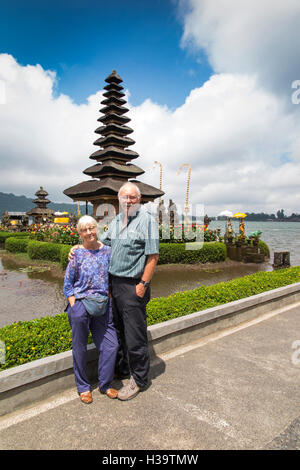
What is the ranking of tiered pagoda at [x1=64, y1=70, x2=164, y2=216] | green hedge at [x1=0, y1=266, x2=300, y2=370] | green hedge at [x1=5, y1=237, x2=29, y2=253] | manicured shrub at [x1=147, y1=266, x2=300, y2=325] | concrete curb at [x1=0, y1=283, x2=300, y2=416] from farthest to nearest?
tiered pagoda at [x1=64, y1=70, x2=164, y2=216] < green hedge at [x1=5, y1=237, x2=29, y2=253] < manicured shrub at [x1=147, y1=266, x2=300, y2=325] < green hedge at [x1=0, y1=266, x2=300, y2=370] < concrete curb at [x1=0, y1=283, x2=300, y2=416]

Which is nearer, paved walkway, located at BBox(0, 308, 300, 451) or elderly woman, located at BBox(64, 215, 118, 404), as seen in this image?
paved walkway, located at BBox(0, 308, 300, 451)

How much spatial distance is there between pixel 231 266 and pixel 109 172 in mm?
13542

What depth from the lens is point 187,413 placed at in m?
2.87

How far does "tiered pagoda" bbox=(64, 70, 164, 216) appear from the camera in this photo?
22.6 m

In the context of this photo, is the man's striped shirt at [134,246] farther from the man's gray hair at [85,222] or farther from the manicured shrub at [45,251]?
the manicured shrub at [45,251]

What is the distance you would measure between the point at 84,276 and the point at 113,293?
0.42 metres

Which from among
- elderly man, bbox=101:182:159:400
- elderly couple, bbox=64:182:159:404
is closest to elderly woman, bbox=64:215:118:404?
elderly couple, bbox=64:182:159:404

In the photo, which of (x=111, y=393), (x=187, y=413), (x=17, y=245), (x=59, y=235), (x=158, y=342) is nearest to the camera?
(x=187, y=413)

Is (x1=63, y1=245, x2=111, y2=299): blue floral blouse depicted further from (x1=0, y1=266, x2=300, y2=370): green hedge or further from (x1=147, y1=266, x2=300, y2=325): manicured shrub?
(x1=147, y1=266, x2=300, y2=325): manicured shrub

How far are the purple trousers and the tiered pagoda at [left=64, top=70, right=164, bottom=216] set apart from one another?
18671 millimetres

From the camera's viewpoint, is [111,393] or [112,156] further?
[112,156]

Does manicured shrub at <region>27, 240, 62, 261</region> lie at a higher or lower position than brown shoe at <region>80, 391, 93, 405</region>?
higher

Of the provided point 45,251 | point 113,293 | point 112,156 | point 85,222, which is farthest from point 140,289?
point 112,156

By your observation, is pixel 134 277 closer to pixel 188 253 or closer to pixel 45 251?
pixel 188 253
